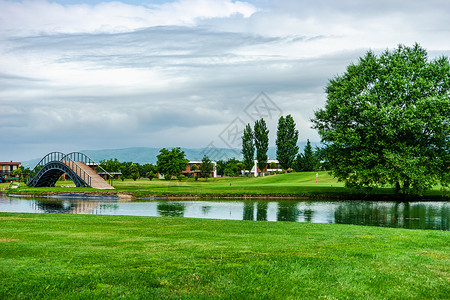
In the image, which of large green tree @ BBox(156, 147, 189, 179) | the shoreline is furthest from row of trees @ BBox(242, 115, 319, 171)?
the shoreline

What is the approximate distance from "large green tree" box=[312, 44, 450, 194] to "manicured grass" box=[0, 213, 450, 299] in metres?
28.7

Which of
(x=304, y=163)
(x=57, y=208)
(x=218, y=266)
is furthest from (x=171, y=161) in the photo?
(x=218, y=266)

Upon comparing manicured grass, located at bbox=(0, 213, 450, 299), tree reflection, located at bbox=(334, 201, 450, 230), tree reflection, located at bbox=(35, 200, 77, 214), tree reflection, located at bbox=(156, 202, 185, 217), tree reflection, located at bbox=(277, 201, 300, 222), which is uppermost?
manicured grass, located at bbox=(0, 213, 450, 299)

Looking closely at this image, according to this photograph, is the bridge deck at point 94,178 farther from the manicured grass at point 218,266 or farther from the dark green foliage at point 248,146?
the manicured grass at point 218,266

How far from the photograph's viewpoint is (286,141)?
4112 inches

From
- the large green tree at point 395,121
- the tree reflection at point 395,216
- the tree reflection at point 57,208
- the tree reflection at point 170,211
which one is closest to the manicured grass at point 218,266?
the tree reflection at point 395,216

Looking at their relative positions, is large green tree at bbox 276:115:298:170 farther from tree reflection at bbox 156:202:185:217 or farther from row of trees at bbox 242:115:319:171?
tree reflection at bbox 156:202:185:217

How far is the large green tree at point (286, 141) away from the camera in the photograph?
104m

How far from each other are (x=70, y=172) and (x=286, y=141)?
51.4m

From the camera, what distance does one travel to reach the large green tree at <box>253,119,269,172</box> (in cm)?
10381

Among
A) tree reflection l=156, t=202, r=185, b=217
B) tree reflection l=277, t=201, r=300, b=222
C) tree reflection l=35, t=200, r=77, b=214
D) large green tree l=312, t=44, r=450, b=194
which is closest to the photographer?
tree reflection l=277, t=201, r=300, b=222

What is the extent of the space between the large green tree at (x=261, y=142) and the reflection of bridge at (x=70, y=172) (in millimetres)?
39078

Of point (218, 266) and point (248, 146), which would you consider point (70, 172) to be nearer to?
point (248, 146)

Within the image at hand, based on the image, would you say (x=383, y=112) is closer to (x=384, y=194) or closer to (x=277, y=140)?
(x=384, y=194)
